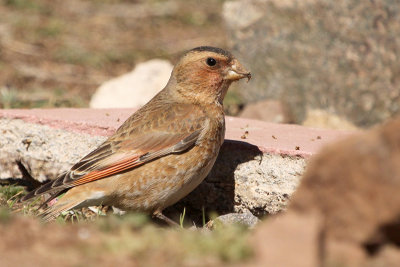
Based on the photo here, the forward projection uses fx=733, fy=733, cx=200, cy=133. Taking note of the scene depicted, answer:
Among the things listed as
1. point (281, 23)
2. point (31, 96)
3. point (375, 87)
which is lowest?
point (31, 96)

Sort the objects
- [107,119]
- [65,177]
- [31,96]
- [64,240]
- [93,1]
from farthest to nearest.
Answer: [93,1] → [31,96] → [107,119] → [65,177] → [64,240]

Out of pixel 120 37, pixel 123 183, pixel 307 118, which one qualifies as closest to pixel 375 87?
pixel 307 118

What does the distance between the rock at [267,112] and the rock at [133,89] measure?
1034mm

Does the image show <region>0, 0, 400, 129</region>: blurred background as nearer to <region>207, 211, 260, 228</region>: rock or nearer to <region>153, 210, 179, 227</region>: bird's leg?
<region>153, 210, 179, 227</region>: bird's leg

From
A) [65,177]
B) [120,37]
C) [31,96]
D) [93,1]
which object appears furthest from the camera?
[93,1]

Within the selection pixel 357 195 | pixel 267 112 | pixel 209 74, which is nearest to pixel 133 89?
pixel 267 112

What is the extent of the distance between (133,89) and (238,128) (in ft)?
7.54

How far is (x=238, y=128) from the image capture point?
21.2ft

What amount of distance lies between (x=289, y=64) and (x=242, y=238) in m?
5.63

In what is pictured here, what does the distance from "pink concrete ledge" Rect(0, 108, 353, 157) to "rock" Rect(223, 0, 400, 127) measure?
6.22ft

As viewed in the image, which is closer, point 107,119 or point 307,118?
point 107,119

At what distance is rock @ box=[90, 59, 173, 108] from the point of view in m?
8.36

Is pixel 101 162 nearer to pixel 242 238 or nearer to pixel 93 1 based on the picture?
pixel 242 238

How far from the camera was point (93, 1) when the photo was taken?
13.2 m
